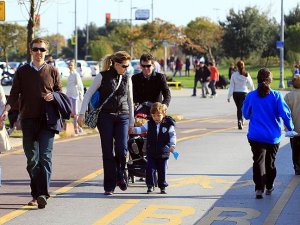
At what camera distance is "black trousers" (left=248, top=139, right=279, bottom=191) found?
952 cm

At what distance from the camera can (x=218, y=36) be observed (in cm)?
7250

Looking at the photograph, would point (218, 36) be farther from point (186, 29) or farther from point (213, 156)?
point (213, 156)

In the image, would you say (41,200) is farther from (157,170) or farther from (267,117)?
(267,117)

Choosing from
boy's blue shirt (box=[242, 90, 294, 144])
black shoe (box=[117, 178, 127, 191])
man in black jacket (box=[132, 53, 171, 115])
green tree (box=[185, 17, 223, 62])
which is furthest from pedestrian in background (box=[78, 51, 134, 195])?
green tree (box=[185, 17, 223, 62])

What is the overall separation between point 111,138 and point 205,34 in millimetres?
63913

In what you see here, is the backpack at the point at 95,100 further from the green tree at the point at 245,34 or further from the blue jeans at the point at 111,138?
the green tree at the point at 245,34

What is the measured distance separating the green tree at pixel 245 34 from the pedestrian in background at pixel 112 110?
2434 inches

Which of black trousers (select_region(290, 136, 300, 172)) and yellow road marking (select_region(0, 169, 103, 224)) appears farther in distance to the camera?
black trousers (select_region(290, 136, 300, 172))

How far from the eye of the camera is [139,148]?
34.0 ft

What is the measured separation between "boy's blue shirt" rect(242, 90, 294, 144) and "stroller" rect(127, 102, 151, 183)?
4.88 feet

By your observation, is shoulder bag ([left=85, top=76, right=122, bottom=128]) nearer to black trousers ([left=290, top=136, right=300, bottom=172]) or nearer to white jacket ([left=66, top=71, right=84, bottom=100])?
black trousers ([left=290, top=136, right=300, bottom=172])

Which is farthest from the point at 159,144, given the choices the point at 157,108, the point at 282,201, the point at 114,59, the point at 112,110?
the point at 282,201

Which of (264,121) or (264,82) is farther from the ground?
(264,82)

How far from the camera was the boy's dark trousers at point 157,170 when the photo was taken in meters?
9.71
